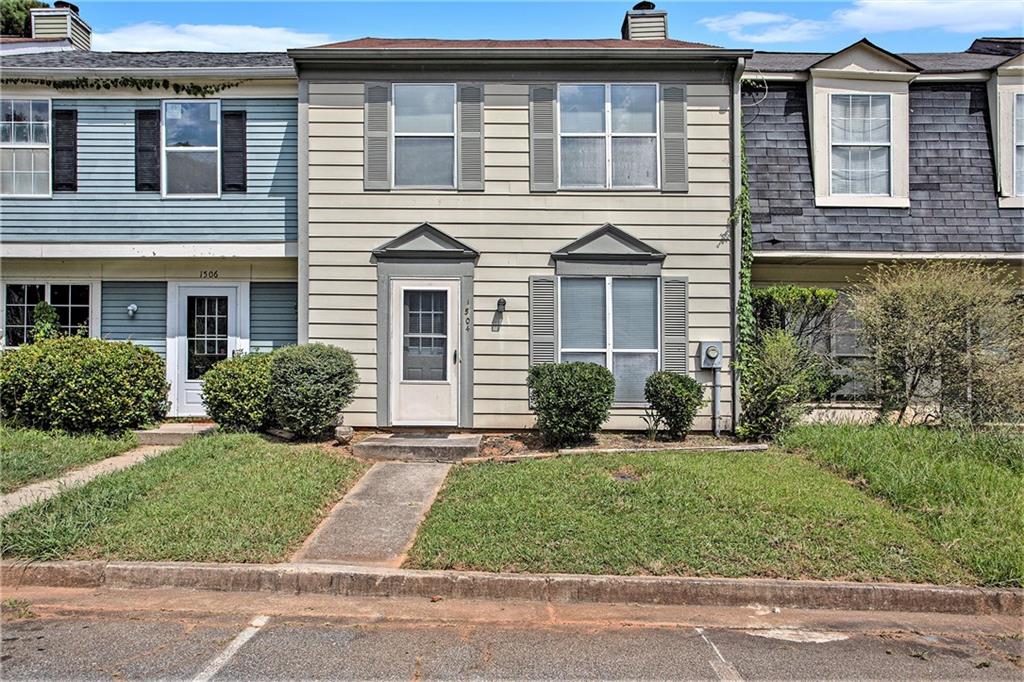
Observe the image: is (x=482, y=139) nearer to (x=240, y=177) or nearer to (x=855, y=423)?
(x=240, y=177)

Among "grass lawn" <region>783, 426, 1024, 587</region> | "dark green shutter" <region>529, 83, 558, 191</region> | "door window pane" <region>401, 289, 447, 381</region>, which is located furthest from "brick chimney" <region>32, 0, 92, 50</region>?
"grass lawn" <region>783, 426, 1024, 587</region>

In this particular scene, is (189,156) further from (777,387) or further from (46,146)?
(777,387)

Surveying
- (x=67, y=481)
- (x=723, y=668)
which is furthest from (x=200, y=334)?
(x=723, y=668)

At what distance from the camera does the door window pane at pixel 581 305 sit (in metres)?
10.4

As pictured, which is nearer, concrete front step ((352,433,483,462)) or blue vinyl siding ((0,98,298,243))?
concrete front step ((352,433,483,462))

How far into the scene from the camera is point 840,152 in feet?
36.7

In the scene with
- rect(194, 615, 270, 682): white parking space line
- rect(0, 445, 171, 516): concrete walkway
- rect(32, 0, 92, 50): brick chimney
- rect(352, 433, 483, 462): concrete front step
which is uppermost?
rect(32, 0, 92, 50): brick chimney

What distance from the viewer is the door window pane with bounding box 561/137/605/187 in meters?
10.4

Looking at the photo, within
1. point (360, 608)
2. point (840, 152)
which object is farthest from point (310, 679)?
point (840, 152)

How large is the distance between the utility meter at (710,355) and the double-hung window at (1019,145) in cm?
545

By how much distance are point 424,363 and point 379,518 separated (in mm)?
3941

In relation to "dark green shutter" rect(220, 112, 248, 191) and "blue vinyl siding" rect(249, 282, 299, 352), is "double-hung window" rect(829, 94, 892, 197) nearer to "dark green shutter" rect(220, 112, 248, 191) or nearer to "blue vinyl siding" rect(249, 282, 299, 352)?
"blue vinyl siding" rect(249, 282, 299, 352)

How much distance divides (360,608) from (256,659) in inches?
37.8

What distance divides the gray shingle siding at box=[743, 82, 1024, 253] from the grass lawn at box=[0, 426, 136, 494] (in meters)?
9.24
